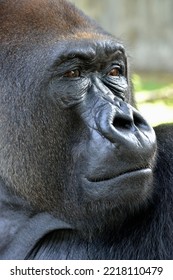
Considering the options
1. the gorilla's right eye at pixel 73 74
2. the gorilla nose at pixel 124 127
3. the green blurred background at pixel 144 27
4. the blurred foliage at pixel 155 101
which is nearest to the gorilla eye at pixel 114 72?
the gorilla's right eye at pixel 73 74

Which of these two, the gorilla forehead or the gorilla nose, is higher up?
the gorilla forehead

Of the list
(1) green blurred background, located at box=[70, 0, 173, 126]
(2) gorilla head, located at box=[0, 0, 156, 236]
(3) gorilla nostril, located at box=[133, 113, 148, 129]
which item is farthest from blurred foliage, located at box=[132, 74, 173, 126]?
(3) gorilla nostril, located at box=[133, 113, 148, 129]

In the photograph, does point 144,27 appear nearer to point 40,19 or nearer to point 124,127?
point 40,19

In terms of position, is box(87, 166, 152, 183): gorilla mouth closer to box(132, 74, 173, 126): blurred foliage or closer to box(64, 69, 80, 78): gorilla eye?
box(64, 69, 80, 78): gorilla eye

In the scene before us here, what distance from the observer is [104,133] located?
3.84 m

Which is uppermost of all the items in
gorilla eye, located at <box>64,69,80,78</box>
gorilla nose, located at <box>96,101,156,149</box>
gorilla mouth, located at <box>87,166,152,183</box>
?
gorilla eye, located at <box>64,69,80,78</box>

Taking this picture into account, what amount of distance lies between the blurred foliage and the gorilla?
4.33 meters

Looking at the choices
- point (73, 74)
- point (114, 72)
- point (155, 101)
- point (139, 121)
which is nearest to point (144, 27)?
point (155, 101)

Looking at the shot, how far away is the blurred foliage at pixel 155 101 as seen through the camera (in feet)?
32.9

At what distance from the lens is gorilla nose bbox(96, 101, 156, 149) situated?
3797mm

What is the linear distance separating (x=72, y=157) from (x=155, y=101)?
7.74 m

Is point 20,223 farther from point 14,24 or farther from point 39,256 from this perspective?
point 14,24

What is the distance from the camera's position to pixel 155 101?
38.1 feet
